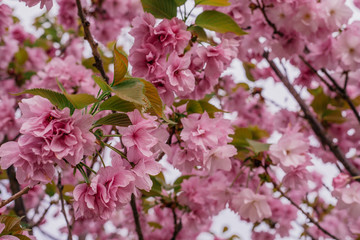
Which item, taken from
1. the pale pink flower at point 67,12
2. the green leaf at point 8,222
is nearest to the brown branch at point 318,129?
the pale pink flower at point 67,12

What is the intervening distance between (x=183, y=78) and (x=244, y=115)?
7.88 ft

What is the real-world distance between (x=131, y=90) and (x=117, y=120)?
16 centimetres

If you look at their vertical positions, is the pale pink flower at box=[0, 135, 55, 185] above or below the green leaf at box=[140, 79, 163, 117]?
below

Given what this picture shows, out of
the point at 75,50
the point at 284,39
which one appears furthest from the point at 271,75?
the point at 75,50

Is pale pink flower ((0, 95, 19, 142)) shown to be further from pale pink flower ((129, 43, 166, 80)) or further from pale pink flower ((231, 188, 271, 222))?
pale pink flower ((231, 188, 271, 222))

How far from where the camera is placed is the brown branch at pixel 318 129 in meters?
2.31

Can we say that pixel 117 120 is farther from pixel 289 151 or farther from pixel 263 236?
pixel 263 236

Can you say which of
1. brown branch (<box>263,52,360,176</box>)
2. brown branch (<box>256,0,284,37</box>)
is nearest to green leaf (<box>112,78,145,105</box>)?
brown branch (<box>256,0,284,37</box>)

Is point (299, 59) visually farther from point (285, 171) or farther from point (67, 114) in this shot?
point (67, 114)

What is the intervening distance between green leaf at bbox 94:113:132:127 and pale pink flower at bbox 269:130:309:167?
91 centimetres

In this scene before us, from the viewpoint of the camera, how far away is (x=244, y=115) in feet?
11.8

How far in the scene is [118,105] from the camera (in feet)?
3.40

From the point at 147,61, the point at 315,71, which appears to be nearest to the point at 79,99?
the point at 147,61

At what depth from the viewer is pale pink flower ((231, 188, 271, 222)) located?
5.90 feet
